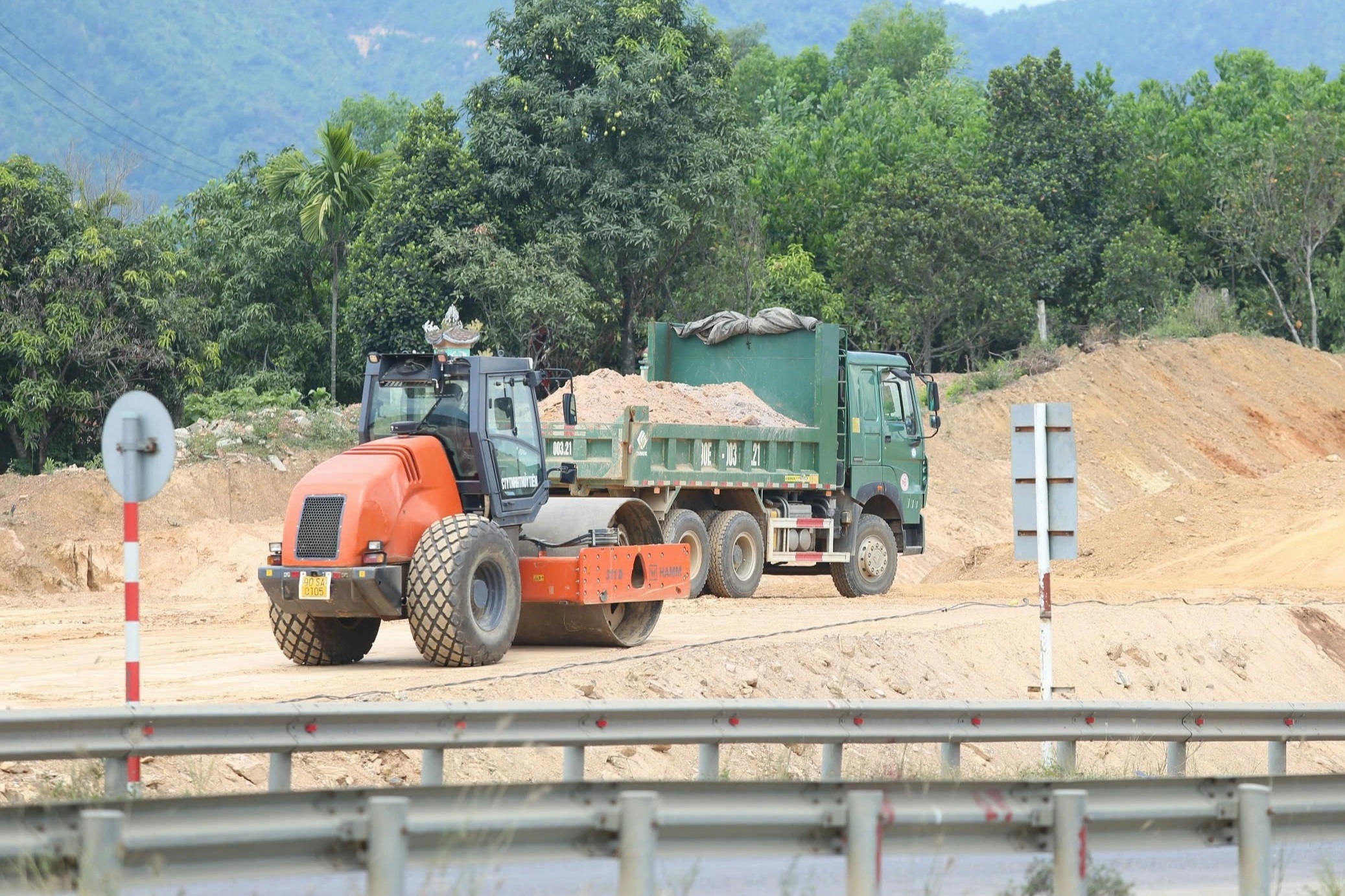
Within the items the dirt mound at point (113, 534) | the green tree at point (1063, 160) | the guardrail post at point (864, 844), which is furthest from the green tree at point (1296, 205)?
the guardrail post at point (864, 844)

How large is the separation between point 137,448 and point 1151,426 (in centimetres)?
3520

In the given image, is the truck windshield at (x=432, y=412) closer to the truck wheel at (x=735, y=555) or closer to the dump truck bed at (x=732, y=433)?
the dump truck bed at (x=732, y=433)

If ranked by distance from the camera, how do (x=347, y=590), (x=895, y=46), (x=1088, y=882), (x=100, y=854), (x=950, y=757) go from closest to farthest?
(x=100, y=854) → (x=1088, y=882) → (x=950, y=757) → (x=347, y=590) → (x=895, y=46)

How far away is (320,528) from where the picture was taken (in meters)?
12.9

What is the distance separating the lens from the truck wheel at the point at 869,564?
2227cm

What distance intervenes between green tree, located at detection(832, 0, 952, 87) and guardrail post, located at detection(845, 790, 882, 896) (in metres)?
83.5

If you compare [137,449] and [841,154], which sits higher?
[841,154]

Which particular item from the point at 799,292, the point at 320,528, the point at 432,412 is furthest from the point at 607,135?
the point at 320,528

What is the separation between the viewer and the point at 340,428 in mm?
30812

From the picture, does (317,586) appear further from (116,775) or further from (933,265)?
(933,265)

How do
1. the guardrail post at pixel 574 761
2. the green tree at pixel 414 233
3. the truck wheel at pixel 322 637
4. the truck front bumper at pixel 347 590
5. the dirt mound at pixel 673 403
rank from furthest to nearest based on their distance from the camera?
the green tree at pixel 414 233, the dirt mound at pixel 673 403, the truck wheel at pixel 322 637, the truck front bumper at pixel 347 590, the guardrail post at pixel 574 761

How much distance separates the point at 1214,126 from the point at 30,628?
46.6m

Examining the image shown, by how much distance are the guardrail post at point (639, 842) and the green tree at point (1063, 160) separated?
42.7 metres

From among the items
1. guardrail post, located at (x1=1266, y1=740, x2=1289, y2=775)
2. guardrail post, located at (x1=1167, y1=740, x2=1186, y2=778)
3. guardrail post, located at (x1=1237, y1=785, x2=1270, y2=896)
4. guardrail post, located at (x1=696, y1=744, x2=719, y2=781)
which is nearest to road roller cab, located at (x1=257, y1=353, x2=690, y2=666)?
guardrail post, located at (x1=696, y1=744, x2=719, y2=781)
